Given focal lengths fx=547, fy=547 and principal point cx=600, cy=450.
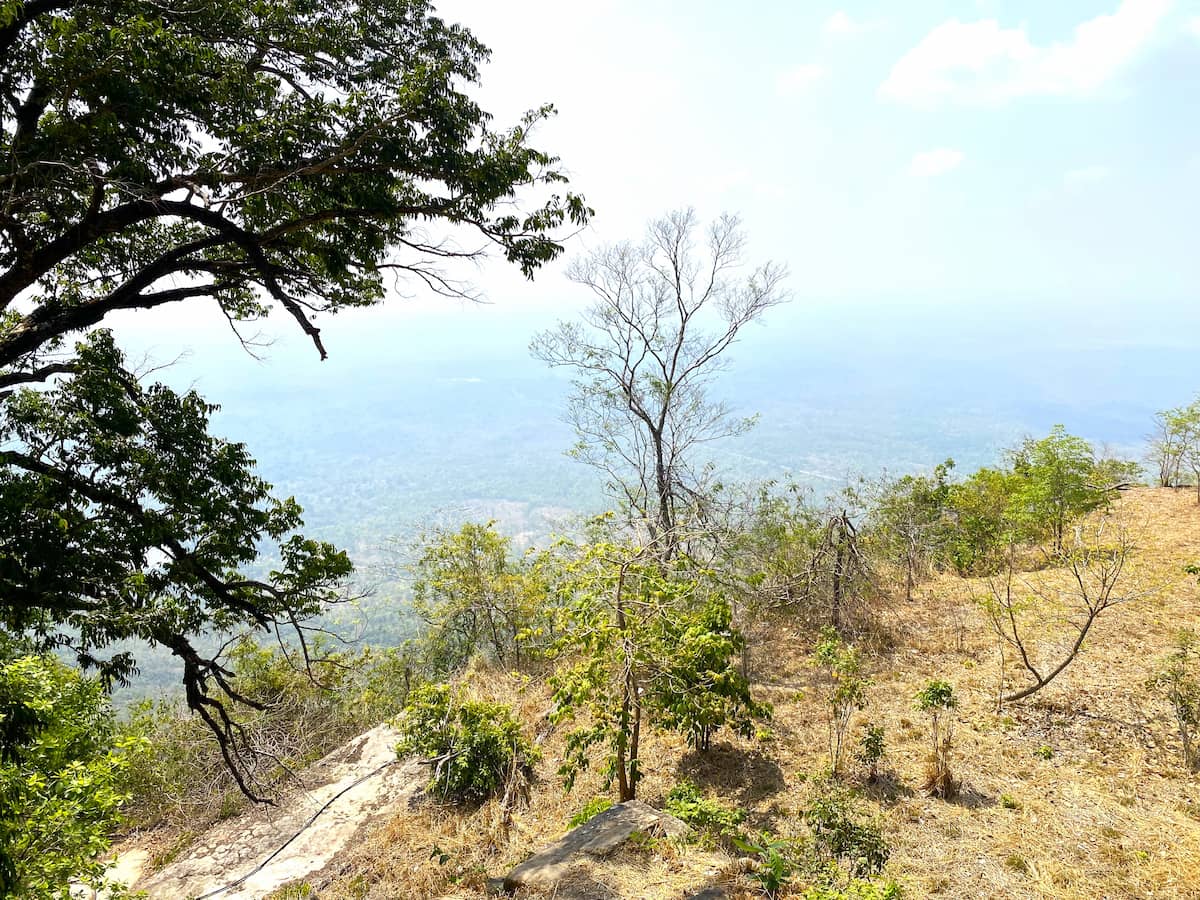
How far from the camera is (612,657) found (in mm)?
5199

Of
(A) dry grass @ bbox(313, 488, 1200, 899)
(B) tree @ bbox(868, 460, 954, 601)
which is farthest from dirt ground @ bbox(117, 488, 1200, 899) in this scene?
A: (B) tree @ bbox(868, 460, 954, 601)

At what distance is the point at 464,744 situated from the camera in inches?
291

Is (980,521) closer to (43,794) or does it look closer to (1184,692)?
(1184,692)

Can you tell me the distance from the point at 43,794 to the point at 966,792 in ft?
25.6

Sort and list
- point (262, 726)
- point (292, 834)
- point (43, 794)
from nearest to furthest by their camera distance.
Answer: point (43, 794) < point (292, 834) < point (262, 726)

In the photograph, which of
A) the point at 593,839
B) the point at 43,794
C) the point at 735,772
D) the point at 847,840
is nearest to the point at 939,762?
the point at 847,840

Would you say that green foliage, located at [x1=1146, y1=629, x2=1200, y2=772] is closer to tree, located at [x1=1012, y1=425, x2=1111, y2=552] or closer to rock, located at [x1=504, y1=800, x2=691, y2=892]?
rock, located at [x1=504, y1=800, x2=691, y2=892]

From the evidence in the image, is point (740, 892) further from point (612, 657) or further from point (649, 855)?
point (612, 657)

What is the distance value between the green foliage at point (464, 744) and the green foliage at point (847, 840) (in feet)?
12.6

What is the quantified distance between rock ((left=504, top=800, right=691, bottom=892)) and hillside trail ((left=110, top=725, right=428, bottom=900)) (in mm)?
3716

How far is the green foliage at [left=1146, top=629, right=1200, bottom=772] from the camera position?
5.62 meters

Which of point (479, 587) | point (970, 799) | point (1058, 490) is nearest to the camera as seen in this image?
point (970, 799)

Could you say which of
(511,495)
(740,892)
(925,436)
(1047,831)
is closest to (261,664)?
(740,892)

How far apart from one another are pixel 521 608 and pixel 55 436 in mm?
10907
